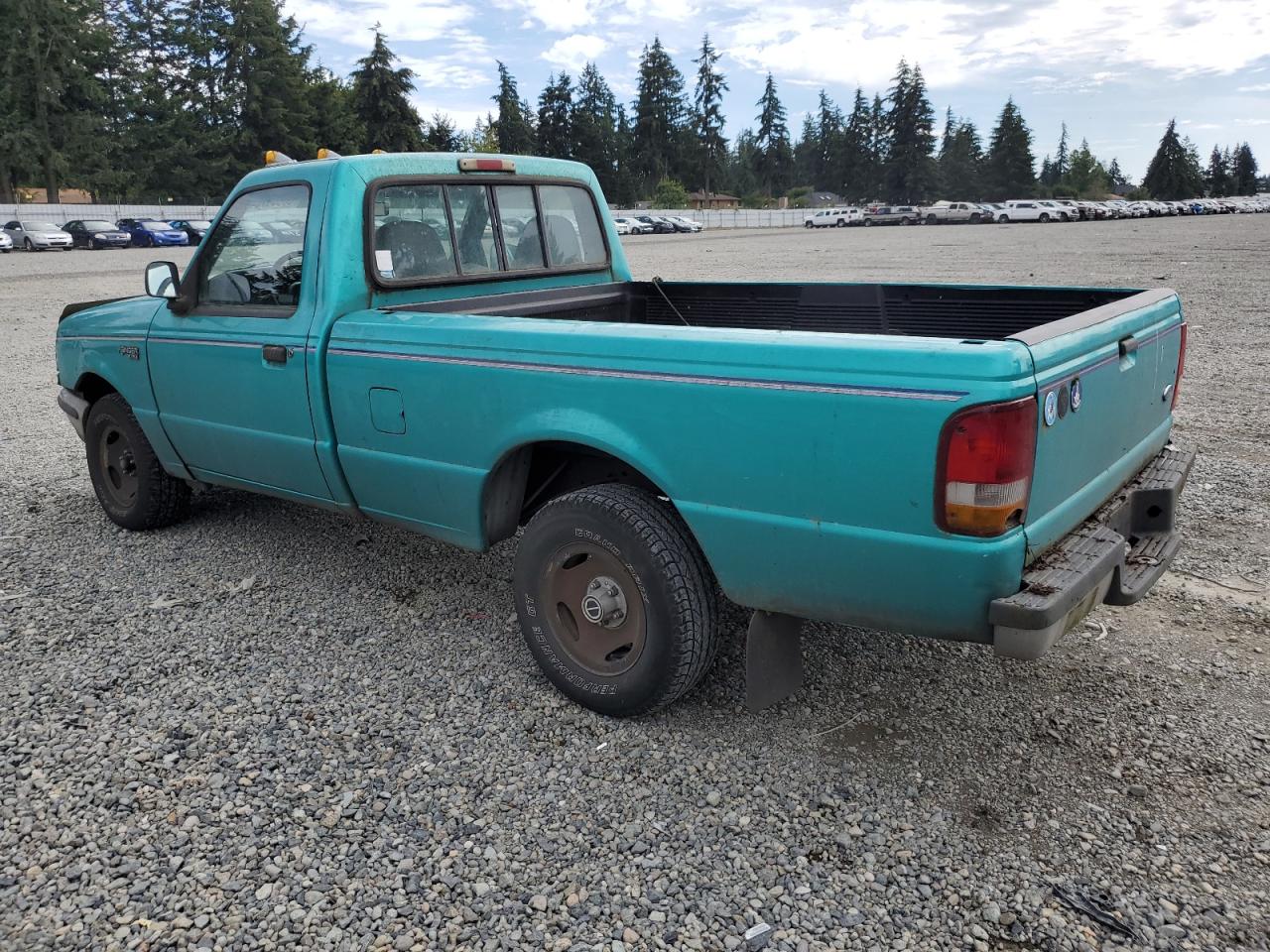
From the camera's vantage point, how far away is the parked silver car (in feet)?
121

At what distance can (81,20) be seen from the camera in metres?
63.4

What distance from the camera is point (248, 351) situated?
14.0 ft

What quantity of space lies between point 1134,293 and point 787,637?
1.94 meters

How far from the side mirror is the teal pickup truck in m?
0.03

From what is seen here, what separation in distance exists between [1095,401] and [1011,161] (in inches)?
4817

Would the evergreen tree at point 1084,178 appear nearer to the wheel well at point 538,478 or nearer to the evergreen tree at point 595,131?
the evergreen tree at point 595,131

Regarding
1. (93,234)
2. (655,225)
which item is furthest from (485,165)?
(655,225)

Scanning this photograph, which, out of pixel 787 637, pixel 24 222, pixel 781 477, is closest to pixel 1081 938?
pixel 787 637

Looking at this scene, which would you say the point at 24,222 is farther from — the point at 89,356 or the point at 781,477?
the point at 781,477

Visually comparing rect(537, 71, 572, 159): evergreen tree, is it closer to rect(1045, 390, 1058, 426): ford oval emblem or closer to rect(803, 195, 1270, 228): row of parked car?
rect(803, 195, 1270, 228): row of parked car

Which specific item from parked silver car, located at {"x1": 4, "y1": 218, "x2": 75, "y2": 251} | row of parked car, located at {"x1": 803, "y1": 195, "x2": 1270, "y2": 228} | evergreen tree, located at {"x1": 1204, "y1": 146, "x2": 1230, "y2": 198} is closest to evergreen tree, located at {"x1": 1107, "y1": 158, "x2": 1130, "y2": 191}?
evergreen tree, located at {"x1": 1204, "y1": 146, "x2": 1230, "y2": 198}

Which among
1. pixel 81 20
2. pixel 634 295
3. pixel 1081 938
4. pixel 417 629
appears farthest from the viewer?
pixel 81 20

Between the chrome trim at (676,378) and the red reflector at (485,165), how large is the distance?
3.88 ft

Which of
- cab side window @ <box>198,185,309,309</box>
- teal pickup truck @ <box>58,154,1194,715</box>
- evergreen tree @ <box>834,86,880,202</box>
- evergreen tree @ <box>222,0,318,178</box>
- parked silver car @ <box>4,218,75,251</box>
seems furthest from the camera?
evergreen tree @ <box>834,86,880,202</box>
